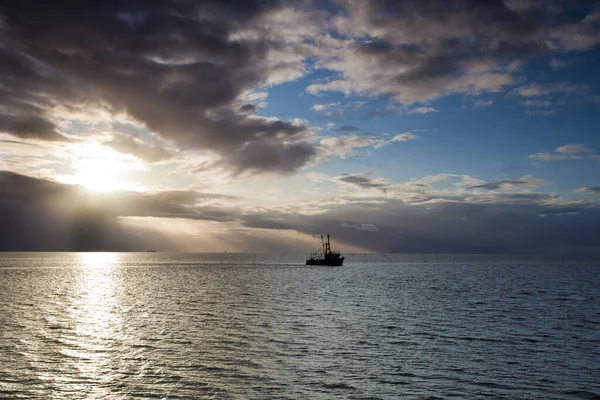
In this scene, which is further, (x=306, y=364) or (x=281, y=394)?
(x=306, y=364)

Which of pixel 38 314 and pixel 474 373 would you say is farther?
pixel 38 314

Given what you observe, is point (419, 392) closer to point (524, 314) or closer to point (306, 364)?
point (306, 364)

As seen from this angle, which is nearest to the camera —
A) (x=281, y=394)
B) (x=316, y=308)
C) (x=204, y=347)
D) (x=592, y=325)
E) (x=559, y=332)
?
(x=281, y=394)

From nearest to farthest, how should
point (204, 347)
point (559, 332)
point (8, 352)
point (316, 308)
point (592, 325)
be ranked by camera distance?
point (8, 352)
point (204, 347)
point (559, 332)
point (592, 325)
point (316, 308)

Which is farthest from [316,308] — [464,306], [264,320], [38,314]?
[38,314]

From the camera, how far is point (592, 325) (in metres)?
56.5

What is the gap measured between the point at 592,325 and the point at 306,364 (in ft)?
138

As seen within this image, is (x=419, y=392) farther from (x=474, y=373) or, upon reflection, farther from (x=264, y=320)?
(x=264, y=320)

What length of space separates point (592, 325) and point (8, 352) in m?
65.5

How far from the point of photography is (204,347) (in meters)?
42.4

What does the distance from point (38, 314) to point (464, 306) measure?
219 feet

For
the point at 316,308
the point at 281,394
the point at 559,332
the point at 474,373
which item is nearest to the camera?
the point at 281,394

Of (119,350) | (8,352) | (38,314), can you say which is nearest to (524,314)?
(119,350)

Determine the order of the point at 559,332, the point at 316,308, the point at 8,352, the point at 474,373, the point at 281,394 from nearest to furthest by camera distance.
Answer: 1. the point at 281,394
2. the point at 474,373
3. the point at 8,352
4. the point at 559,332
5. the point at 316,308
